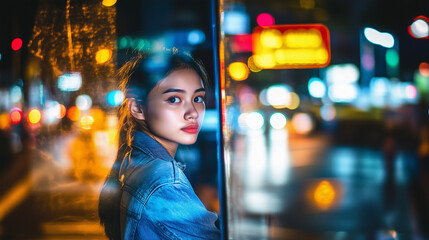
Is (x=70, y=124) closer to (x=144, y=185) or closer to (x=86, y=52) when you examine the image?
(x=86, y=52)

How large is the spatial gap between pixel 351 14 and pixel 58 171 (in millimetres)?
35963

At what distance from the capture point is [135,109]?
5.90 feet

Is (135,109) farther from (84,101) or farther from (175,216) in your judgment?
(175,216)

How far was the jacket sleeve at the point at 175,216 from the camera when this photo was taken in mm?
1698

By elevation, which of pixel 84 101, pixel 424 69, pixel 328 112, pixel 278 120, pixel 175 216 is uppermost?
pixel 424 69

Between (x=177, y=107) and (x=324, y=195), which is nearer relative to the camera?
(x=177, y=107)

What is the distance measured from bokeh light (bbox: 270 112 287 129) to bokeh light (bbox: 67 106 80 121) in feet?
62.3

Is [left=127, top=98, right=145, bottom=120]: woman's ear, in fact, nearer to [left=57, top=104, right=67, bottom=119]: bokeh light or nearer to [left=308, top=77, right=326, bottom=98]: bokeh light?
[left=57, top=104, right=67, bottom=119]: bokeh light

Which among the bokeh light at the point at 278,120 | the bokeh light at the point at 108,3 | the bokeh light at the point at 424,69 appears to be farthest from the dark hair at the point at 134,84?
the bokeh light at the point at 278,120

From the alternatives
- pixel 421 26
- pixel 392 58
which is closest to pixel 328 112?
pixel 392 58

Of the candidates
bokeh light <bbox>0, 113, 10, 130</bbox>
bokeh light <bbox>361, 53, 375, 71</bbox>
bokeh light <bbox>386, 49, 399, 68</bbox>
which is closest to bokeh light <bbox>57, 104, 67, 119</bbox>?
bokeh light <bbox>386, 49, 399, 68</bbox>

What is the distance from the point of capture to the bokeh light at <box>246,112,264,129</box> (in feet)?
66.5

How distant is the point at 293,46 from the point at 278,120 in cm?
1451

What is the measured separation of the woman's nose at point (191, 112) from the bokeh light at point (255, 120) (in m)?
18.5
